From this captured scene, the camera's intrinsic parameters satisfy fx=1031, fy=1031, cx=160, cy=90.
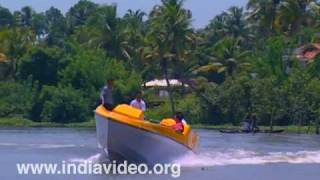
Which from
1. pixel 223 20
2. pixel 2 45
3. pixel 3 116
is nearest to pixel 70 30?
pixel 223 20

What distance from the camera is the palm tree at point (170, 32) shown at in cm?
7194

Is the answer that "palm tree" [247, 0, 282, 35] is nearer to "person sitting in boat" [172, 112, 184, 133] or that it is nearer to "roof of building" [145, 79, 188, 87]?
"roof of building" [145, 79, 188, 87]

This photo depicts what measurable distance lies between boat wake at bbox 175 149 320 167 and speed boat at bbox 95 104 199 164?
780 millimetres

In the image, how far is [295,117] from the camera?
6238 cm

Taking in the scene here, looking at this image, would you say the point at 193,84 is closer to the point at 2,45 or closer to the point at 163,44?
the point at 163,44

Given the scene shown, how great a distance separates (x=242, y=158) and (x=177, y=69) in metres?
48.8

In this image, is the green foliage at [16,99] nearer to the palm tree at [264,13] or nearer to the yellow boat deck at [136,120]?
the palm tree at [264,13]

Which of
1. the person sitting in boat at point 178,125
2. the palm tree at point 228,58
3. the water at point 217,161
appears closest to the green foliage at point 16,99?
the palm tree at point 228,58

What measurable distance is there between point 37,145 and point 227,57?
41.1 meters

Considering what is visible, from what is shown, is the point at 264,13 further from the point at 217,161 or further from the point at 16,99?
the point at 217,161

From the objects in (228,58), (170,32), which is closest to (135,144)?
(170,32)

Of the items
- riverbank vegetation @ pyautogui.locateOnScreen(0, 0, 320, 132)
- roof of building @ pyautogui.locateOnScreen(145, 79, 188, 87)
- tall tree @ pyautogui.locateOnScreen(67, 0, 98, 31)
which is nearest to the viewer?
riverbank vegetation @ pyautogui.locateOnScreen(0, 0, 320, 132)

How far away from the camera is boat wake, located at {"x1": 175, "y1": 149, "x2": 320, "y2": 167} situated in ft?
85.7


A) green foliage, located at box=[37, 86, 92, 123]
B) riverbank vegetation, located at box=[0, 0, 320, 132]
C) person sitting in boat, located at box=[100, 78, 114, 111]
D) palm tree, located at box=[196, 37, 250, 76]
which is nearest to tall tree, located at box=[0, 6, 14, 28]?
riverbank vegetation, located at box=[0, 0, 320, 132]
